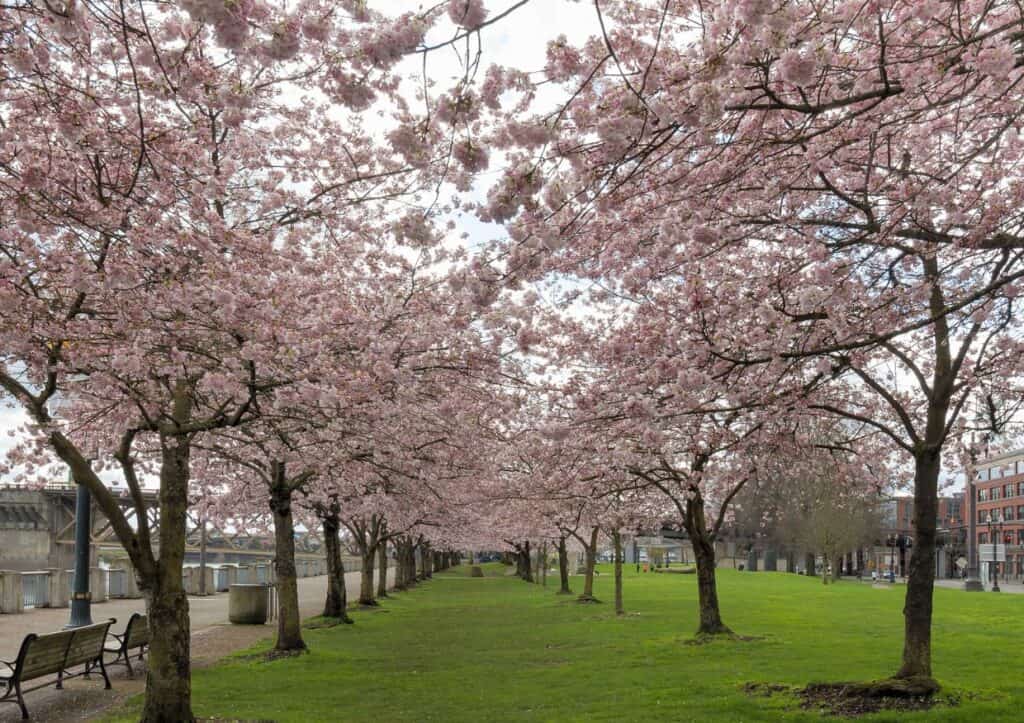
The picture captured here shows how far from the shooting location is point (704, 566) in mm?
19000

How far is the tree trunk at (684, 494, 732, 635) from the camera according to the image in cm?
1902

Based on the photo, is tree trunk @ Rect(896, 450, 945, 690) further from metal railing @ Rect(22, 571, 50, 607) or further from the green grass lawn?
metal railing @ Rect(22, 571, 50, 607)

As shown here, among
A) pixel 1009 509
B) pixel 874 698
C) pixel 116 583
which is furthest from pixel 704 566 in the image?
pixel 1009 509

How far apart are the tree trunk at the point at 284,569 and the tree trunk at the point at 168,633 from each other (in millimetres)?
6685

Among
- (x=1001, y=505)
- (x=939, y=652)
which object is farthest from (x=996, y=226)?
(x=1001, y=505)

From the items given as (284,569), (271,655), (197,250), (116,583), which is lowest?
(116,583)

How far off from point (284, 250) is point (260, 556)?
8289 centimetres

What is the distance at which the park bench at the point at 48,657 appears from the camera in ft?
34.7

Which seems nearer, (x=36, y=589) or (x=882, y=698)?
(x=882, y=698)

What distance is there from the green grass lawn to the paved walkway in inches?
38.1

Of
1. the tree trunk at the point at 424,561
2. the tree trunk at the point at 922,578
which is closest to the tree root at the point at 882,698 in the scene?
the tree trunk at the point at 922,578

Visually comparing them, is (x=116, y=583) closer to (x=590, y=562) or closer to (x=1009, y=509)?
(x=590, y=562)

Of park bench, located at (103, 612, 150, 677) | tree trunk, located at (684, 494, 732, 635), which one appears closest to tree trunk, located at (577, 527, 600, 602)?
tree trunk, located at (684, 494, 732, 635)

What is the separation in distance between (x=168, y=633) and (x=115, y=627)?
1236cm
